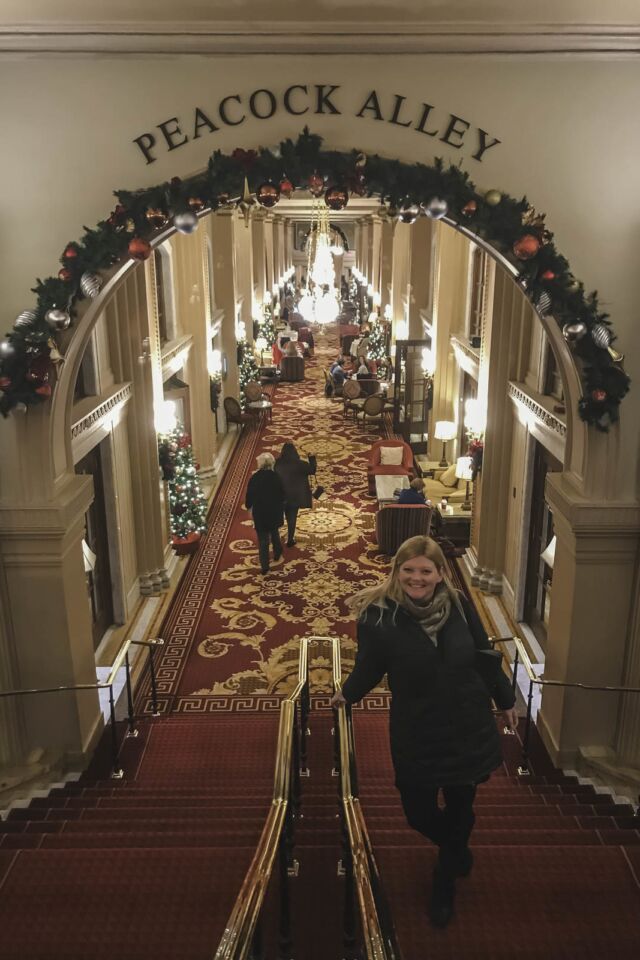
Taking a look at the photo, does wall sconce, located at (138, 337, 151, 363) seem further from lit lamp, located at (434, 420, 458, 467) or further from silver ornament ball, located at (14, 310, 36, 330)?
lit lamp, located at (434, 420, 458, 467)

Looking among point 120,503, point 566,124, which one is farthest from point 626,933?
point 120,503

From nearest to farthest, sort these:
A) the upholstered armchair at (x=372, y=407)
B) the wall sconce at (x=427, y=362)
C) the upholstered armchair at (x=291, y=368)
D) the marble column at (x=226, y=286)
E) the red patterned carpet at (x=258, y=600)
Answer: the red patterned carpet at (x=258, y=600) < the wall sconce at (x=427, y=362) < the marble column at (x=226, y=286) < the upholstered armchair at (x=372, y=407) < the upholstered armchair at (x=291, y=368)

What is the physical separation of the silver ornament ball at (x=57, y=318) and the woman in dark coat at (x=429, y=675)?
2.58 metres

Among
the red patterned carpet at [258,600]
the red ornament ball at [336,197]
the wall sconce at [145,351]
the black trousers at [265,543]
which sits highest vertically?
the red ornament ball at [336,197]

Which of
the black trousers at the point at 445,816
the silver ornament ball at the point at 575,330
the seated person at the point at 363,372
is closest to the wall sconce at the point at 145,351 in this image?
the silver ornament ball at the point at 575,330

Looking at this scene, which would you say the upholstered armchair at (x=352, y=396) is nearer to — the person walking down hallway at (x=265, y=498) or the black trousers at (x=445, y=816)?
the person walking down hallway at (x=265, y=498)

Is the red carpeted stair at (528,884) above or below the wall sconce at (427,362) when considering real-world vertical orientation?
below

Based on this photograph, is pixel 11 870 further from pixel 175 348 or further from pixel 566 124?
pixel 175 348

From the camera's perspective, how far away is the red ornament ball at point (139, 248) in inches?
179

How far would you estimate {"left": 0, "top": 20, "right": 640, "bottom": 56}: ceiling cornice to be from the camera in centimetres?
426

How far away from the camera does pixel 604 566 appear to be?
5301mm

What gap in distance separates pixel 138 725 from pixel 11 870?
8.89 ft

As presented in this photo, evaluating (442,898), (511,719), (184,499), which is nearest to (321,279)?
(184,499)

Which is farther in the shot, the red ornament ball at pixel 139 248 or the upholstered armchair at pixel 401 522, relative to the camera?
the upholstered armchair at pixel 401 522
